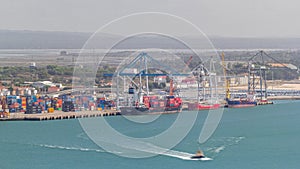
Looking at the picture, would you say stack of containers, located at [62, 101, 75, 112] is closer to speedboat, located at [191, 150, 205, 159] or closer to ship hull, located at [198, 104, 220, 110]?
ship hull, located at [198, 104, 220, 110]

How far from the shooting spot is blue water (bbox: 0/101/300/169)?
9117 mm

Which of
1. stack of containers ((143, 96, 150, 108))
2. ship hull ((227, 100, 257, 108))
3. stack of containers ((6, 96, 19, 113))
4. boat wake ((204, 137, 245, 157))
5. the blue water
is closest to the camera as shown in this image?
the blue water

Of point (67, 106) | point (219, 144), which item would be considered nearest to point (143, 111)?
point (67, 106)

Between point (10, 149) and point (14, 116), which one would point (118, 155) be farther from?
point (14, 116)

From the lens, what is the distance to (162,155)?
31.0 ft

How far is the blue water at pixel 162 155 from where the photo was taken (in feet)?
29.9

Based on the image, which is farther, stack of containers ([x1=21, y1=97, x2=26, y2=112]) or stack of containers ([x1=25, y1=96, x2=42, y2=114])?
stack of containers ([x1=21, y1=97, x2=26, y2=112])

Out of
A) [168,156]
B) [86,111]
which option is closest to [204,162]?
[168,156]

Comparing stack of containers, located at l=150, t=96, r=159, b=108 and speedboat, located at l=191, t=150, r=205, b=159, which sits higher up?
stack of containers, located at l=150, t=96, r=159, b=108

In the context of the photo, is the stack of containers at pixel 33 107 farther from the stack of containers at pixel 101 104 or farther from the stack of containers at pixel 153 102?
the stack of containers at pixel 153 102

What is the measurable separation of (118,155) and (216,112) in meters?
7.19

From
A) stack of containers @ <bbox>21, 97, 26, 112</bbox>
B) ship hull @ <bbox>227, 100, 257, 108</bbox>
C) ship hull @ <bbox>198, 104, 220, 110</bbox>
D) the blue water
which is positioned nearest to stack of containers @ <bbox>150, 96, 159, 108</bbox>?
ship hull @ <bbox>198, 104, 220, 110</bbox>

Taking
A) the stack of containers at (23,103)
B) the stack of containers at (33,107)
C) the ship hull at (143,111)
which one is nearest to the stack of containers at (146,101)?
the ship hull at (143,111)

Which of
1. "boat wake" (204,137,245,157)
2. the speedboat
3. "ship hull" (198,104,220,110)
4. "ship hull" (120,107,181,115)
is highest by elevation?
"ship hull" (198,104,220,110)
